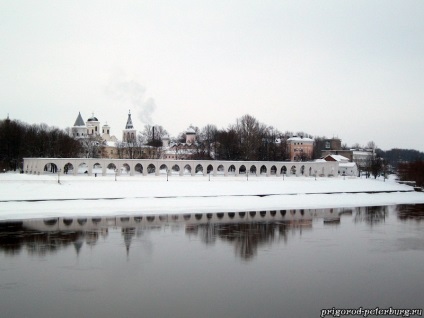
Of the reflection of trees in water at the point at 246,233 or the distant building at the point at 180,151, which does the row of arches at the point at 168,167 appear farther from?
the reflection of trees in water at the point at 246,233

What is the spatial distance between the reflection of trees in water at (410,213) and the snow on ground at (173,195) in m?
4.80

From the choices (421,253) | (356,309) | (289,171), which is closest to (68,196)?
(421,253)

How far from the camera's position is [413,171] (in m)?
79.6

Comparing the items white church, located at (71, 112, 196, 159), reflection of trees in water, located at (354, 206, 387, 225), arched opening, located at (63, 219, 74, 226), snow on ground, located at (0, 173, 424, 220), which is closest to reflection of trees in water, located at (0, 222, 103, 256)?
arched opening, located at (63, 219, 74, 226)

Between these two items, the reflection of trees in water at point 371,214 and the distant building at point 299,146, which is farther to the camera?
the distant building at point 299,146

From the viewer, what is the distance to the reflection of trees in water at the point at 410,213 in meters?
39.1

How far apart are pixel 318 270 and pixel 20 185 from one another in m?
38.6

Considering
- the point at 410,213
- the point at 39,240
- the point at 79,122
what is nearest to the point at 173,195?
the point at 410,213

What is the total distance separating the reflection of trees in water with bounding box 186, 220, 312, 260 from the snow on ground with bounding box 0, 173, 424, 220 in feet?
30.3

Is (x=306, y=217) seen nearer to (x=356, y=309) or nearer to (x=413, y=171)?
(x=356, y=309)

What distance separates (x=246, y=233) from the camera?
1154 inches

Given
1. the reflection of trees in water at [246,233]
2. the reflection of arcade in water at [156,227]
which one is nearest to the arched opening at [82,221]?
the reflection of arcade in water at [156,227]

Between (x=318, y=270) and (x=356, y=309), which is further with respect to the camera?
(x=318, y=270)

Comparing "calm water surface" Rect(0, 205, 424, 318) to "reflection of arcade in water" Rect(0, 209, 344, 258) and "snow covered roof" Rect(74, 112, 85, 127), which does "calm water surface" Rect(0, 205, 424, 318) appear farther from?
"snow covered roof" Rect(74, 112, 85, 127)
